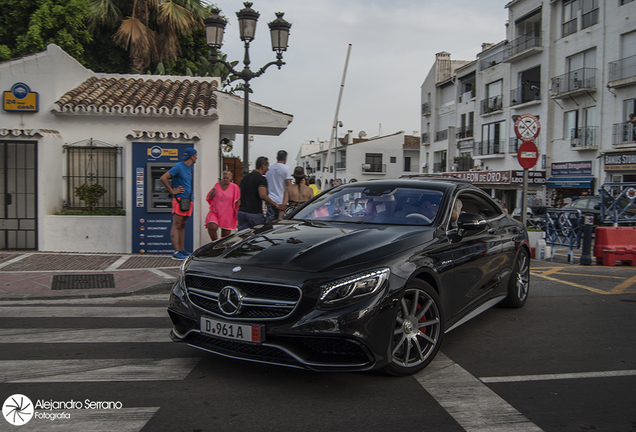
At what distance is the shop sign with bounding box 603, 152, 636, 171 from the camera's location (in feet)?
85.2

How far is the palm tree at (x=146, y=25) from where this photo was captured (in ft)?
75.1

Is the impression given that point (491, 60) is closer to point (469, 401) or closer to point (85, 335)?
point (85, 335)

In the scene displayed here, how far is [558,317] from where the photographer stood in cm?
585

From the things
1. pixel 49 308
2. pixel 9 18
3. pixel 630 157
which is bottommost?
pixel 49 308

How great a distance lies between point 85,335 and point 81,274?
12.3ft

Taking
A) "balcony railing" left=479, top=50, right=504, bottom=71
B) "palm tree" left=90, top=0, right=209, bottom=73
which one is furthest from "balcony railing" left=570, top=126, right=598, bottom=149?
"palm tree" left=90, top=0, right=209, bottom=73

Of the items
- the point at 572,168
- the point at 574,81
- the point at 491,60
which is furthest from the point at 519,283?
the point at 491,60

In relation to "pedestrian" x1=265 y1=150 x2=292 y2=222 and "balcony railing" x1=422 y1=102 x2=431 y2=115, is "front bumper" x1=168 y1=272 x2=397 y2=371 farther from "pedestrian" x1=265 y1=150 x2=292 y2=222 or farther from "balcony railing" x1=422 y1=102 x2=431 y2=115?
"balcony railing" x1=422 y1=102 x2=431 y2=115

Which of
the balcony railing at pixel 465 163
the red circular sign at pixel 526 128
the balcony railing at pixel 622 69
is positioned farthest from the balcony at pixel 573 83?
the red circular sign at pixel 526 128

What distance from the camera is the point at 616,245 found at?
1035 cm

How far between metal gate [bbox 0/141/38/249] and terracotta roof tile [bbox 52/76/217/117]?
1216 mm

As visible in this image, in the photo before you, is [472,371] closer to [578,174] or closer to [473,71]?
[578,174]

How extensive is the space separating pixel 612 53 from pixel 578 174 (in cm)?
648

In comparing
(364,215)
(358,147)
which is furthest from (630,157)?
(358,147)
